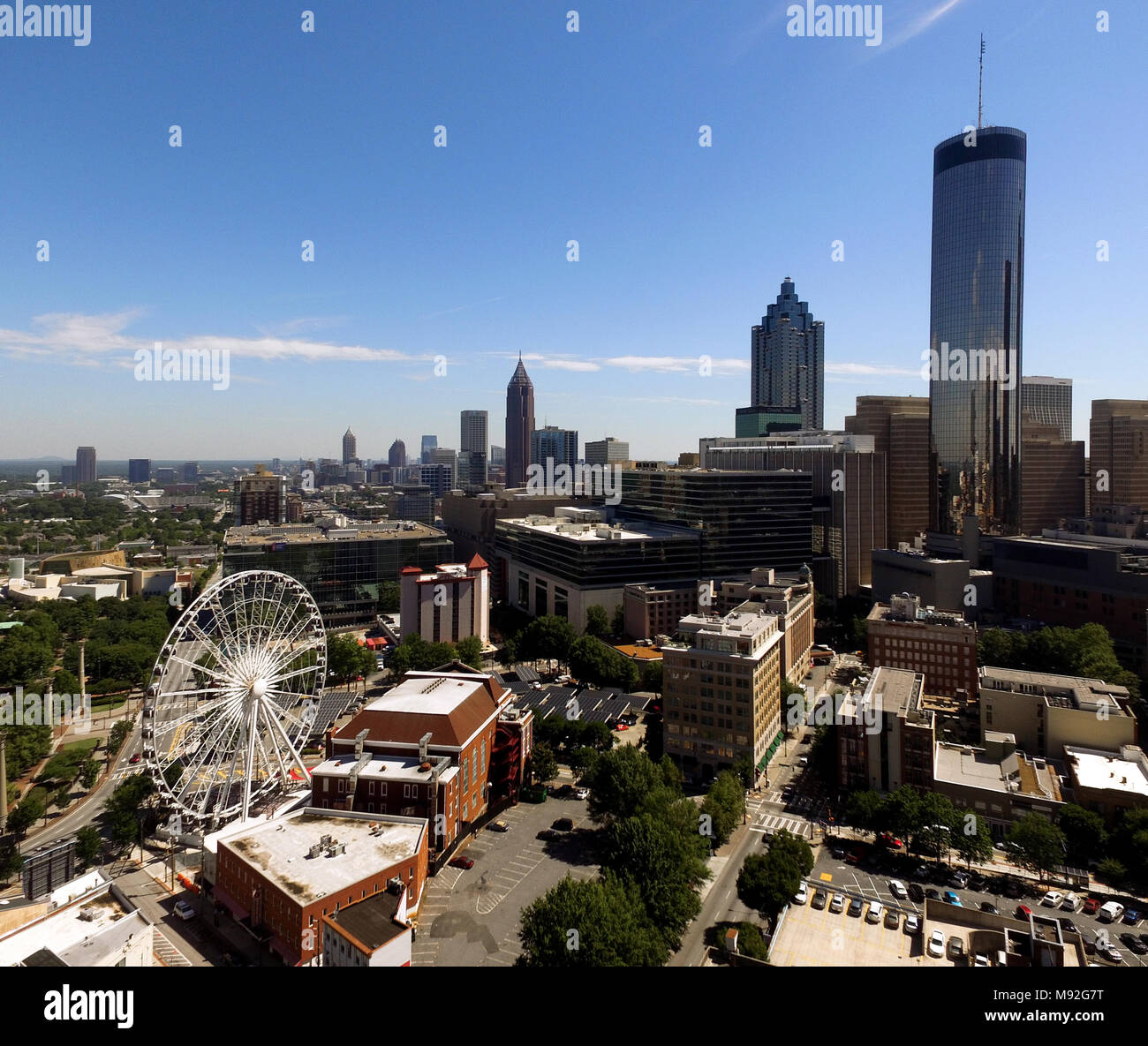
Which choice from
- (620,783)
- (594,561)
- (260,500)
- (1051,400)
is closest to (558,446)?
(260,500)

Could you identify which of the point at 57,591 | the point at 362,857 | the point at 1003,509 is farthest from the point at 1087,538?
the point at 57,591

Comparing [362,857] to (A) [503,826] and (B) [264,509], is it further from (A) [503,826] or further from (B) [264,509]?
(B) [264,509]

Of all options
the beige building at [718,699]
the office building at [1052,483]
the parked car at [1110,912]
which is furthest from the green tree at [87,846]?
the office building at [1052,483]

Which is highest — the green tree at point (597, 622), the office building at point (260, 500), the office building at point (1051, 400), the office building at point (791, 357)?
the office building at point (791, 357)

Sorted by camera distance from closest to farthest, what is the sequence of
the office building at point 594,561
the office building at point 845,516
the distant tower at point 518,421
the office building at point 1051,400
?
the office building at point 594,561 < the office building at point 845,516 < the office building at point 1051,400 < the distant tower at point 518,421

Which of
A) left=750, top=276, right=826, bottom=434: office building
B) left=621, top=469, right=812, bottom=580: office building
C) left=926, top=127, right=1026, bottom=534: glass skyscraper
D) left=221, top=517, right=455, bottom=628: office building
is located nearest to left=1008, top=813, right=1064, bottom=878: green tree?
left=621, top=469, right=812, bottom=580: office building

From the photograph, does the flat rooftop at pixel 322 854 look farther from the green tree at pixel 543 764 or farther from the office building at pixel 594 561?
the office building at pixel 594 561
